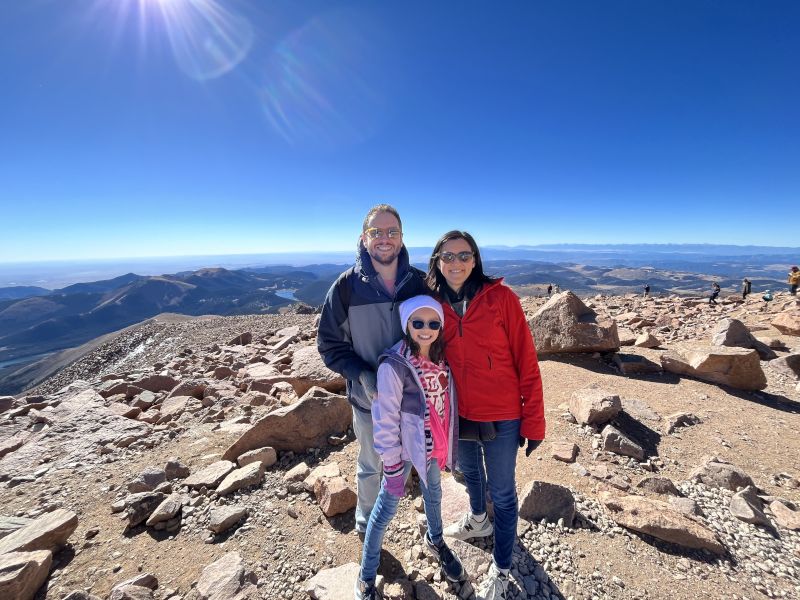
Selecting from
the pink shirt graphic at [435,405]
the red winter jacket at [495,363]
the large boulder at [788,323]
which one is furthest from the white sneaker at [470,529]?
the large boulder at [788,323]

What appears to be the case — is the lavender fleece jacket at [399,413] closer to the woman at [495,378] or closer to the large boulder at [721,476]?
the woman at [495,378]

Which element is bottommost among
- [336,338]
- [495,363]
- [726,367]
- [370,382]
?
[726,367]

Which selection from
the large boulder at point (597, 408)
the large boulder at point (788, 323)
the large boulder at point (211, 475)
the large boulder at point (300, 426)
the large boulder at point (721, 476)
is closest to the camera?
the large boulder at point (721, 476)

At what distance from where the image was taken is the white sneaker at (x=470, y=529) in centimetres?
378

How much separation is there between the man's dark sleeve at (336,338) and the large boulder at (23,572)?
3892mm

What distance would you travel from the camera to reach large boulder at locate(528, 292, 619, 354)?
9141 millimetres

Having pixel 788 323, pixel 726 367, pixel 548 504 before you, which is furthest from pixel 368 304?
pixel 788 323

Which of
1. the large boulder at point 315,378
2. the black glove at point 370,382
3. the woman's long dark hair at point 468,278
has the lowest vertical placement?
the large boulder at point 315,378

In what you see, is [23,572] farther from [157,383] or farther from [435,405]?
[157,383]

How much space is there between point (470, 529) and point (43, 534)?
5.16 m

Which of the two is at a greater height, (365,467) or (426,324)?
(426,324)

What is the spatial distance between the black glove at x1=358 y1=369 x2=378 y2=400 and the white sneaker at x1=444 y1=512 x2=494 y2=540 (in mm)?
2070

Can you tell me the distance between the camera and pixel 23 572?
344cm

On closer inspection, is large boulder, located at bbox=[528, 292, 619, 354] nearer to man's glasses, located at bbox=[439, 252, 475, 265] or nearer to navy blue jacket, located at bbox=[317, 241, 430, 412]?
→ man's glasses, located at bbox=[439, 252, 475, 265]
